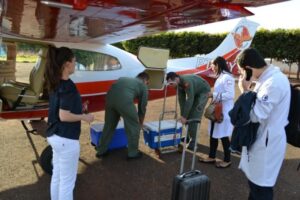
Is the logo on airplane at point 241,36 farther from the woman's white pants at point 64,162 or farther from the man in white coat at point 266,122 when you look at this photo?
the woman's white pants at point 64,162

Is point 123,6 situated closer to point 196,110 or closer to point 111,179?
point 111,179

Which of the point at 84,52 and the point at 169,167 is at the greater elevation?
the point at 84,52

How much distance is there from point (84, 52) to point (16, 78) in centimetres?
143

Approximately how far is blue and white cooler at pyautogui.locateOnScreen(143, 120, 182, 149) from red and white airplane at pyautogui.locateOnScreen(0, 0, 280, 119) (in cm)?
114

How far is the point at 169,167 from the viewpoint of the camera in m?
5.25

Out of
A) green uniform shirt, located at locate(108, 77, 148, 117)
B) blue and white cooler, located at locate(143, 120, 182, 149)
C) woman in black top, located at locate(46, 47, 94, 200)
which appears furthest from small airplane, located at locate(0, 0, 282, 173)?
blue and white cooler, located at locate(143, 120, 182, 149)

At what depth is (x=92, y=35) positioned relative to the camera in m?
5.40

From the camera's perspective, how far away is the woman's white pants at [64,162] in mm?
3023

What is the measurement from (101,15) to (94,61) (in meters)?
2.37

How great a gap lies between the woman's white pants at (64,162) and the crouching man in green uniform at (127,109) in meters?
2.10

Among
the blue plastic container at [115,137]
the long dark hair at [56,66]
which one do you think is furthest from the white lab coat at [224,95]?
the long dark hair at [56,66]

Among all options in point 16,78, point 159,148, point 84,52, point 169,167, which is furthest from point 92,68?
point 169,167

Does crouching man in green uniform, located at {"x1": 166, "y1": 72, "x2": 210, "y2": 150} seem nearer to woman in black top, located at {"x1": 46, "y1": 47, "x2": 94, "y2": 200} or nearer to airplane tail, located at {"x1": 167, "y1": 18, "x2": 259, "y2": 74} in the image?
airplane tail, located at {"x1": 167, "y1": 18, "x2": 259, "y2": 74}

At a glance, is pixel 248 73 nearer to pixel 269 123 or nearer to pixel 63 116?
pixel 269 123
